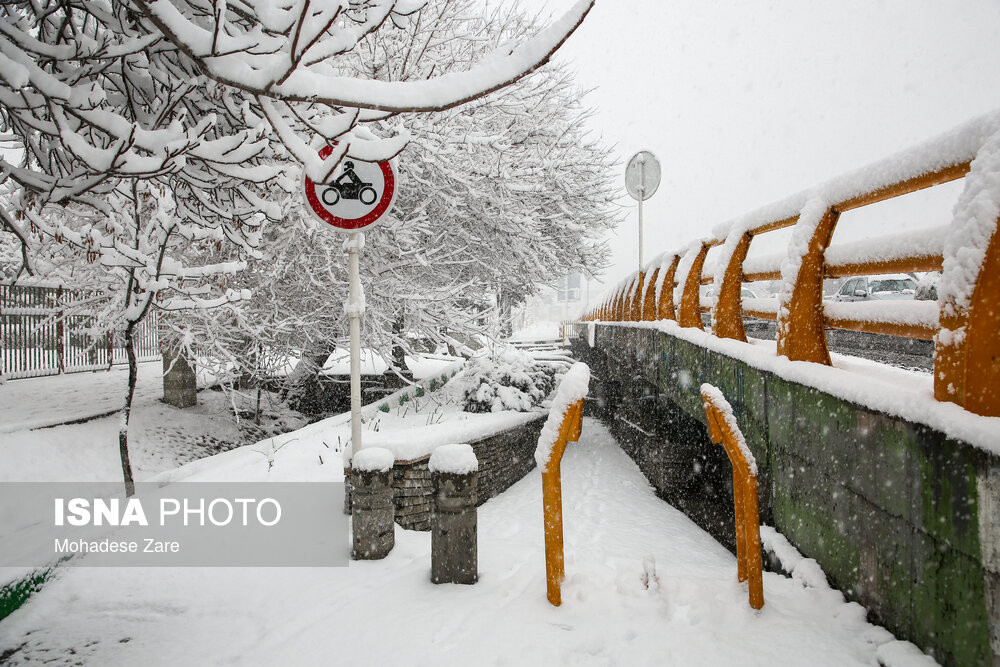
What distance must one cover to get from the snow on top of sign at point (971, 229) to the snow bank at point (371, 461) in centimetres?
318

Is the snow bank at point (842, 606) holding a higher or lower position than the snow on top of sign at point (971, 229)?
lower

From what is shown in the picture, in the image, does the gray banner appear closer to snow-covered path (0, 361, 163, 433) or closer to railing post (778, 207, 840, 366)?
railing post (778, 207, 840, 366)

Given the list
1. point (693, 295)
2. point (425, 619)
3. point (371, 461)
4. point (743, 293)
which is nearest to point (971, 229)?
point (425, 619)

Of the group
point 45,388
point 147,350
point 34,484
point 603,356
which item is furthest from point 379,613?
point 147,350

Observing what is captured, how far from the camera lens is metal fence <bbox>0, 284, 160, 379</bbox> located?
1053 cm

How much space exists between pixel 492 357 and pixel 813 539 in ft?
26.0

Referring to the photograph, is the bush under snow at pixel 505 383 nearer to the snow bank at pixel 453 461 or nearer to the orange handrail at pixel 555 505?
the snow bank at pixel 453 461

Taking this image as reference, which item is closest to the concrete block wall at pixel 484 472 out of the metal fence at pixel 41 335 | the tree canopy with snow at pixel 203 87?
the tree canopy with snow at pixel 203 87

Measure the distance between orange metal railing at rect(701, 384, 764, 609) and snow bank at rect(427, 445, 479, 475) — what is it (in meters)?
1.43

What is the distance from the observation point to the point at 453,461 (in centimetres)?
341

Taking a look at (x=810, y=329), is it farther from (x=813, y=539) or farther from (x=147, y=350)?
(x=147, y=350)

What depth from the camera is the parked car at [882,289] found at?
43.2ft

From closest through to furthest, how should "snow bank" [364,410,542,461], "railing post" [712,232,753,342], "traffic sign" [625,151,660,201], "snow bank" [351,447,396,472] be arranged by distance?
"snow bank" [351,447,396,472] → "railing post" [712,232,753,342] → "snow bank" [364,410,542,461] → "traffic sign" [625,151,660,201]

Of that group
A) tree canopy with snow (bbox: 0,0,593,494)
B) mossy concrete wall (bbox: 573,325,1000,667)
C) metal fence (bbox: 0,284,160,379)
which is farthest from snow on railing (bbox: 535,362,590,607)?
metal fence (bbox: 0,284,160,379)
